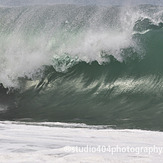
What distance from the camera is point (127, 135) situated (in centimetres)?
648

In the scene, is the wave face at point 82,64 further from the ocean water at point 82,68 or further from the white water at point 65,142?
the white water at point 65,142

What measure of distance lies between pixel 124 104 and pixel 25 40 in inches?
200

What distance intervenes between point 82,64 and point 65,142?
6094 mm

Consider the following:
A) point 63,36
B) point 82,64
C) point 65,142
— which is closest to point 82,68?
point 82,64

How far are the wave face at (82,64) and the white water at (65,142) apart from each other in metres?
1.51

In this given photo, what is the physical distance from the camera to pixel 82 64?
1168 cm

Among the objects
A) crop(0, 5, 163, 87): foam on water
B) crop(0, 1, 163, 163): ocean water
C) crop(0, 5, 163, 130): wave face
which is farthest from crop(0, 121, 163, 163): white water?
crop(0, 5, 163, 87): foam on water

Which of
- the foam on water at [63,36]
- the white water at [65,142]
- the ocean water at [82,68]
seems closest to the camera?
the white water at [65,142]

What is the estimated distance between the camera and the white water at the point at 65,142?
182 inches

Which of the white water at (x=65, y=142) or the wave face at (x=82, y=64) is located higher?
the wave face at (x=82, y=64)

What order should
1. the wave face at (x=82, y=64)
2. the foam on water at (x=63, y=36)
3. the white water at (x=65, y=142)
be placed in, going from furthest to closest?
1. the foam on water at (x=63, y=36)
2. the wave face at (x=82, y=64)
3. the white water at (x=65, y=142)

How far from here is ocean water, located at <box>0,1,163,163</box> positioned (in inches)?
334

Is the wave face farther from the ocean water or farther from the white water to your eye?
the white water

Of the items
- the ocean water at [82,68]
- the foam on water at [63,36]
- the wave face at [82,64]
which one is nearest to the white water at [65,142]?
the ocean water at [82,68]
